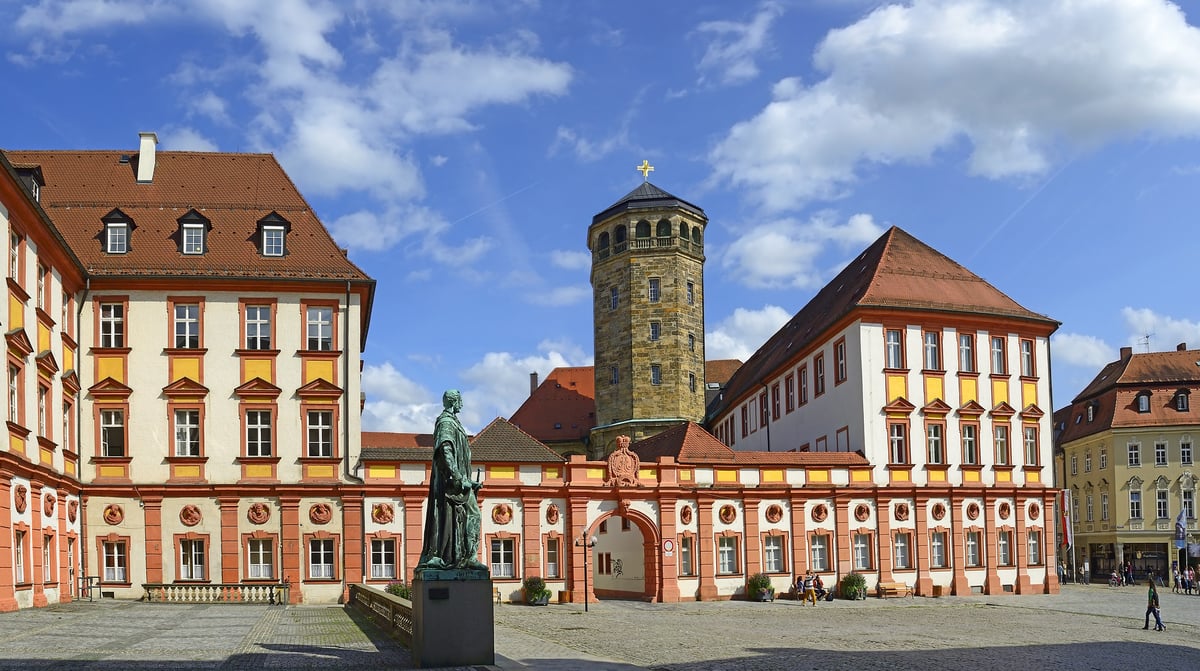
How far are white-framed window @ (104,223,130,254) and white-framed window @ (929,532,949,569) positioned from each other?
29.1 meters

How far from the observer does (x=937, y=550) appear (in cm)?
4659

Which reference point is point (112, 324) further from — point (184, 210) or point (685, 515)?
point (685, 515)

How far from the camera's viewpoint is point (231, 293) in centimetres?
4094

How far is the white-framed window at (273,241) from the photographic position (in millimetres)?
41812

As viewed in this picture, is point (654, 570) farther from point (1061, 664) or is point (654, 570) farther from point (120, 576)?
point (1061, 664)

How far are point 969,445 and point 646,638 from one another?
24852 millimetres

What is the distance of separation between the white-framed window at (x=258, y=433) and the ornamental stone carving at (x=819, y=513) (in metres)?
18.5

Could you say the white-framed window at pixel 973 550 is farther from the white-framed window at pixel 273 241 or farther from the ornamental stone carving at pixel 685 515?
the white-framed window at pixel 273 241

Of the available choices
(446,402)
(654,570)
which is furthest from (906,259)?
(446,402)

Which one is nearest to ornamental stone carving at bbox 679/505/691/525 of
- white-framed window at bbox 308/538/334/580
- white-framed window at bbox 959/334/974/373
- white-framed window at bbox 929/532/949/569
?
white-framed window at bbox 929/532/949/569

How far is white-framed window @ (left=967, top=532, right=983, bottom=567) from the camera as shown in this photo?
47000 mm

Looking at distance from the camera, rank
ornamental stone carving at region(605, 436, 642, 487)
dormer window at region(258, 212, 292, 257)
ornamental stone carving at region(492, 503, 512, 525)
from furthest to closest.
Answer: ornamental stone carving at region(605, 436, 642, 487), ornamental stone carving at region(492, 503, 512, 525), dormer window at region(258, 212, 292, 257)

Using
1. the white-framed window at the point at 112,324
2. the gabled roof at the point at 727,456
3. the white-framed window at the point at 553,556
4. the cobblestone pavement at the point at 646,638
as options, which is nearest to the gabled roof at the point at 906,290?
the gabled roof at the point at 727,456

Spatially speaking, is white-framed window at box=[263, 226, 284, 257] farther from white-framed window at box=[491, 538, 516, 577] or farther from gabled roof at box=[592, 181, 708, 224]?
gabled roof at box=[592, 181, 708, 224]
